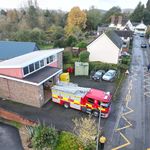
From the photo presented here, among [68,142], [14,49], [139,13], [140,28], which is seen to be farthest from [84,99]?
[139,13]

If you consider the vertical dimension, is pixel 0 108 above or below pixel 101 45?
below

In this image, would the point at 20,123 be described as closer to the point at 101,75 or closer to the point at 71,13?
the point at 101,75

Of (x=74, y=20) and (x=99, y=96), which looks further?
(x=74, y=20)

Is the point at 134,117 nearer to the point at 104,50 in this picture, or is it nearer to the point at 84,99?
the point at 84,99

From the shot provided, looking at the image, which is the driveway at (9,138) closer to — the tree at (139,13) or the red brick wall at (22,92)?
the red brick wall at (22,92)

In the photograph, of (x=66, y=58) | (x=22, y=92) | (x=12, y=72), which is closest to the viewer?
(x=12, y=72)

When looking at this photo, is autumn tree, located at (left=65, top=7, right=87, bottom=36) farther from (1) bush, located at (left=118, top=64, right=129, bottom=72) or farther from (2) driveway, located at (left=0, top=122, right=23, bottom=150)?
(2) driveway, located at (left=0, top=122, right=23, bottom=150)

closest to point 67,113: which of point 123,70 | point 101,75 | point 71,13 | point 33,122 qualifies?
point 33,122
